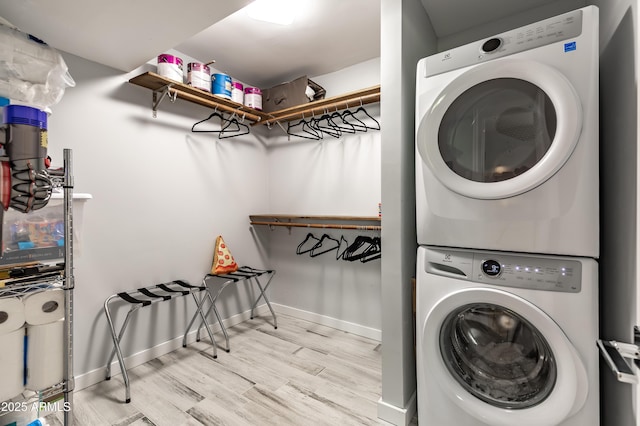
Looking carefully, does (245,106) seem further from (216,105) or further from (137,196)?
(137,196)

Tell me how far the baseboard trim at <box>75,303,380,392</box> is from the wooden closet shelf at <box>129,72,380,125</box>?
70.5 inches

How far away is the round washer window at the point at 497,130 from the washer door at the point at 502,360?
19.0 inches

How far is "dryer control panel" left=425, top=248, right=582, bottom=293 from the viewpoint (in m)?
0.97

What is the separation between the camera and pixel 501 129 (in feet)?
3.72

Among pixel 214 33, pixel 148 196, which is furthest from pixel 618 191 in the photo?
pixel 148 196

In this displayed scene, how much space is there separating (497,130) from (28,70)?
181cm

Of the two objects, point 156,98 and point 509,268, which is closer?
point 509,268

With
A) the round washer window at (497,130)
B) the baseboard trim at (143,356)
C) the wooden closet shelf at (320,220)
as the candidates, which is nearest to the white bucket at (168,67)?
the wooden closet shelf at (320,220)

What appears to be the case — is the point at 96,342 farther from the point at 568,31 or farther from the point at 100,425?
the point at 568,31

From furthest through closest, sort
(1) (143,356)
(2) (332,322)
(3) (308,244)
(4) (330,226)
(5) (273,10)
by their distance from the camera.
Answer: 1. (3) (308,244)
2. (2) (332,322)
3. (4) (330,226)
4. (1) (143,356)
5. (5) (273,10)

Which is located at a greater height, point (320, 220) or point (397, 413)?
point (320, 220)

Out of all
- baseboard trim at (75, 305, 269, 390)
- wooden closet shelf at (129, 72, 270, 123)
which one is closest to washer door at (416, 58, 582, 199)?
wooden closet shelf at (129, 72, 270, 123)

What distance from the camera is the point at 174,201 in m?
2.31

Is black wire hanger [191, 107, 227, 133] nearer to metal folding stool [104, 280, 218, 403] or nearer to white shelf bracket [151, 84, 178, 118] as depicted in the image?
white shelf bracket [151, 84, 178, 118]
